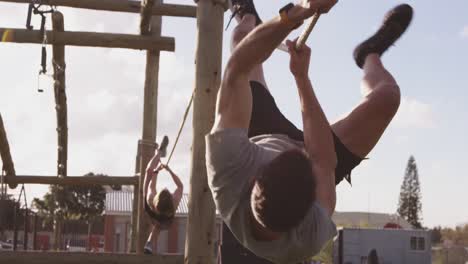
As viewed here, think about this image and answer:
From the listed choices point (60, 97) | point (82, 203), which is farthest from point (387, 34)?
point (82, 203)

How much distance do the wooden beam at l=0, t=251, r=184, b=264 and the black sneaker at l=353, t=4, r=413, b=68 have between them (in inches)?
112

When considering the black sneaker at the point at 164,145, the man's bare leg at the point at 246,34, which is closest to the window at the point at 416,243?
the black sneaker at the point at 164,145

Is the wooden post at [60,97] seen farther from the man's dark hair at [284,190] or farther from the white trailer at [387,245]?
the white trailer at [387,245]

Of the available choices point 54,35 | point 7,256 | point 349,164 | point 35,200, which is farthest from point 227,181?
point 35,200

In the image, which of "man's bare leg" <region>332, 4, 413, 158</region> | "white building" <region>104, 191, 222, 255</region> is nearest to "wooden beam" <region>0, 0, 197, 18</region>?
"man's bare leg" <region>332, 4, 413, 158</region>

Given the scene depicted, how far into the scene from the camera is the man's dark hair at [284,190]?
8.77ft

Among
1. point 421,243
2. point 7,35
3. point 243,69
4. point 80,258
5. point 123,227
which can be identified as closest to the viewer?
point 243,69

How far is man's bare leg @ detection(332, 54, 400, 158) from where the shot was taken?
11.1ft

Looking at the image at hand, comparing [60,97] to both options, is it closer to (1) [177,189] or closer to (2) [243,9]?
(1) [177,189]

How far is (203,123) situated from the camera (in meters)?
4.80

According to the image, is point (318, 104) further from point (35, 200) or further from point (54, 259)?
point (35, 200)

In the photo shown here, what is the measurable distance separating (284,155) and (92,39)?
476cm

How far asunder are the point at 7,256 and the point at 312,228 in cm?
333

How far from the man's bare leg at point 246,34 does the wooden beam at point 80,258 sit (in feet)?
8.26
